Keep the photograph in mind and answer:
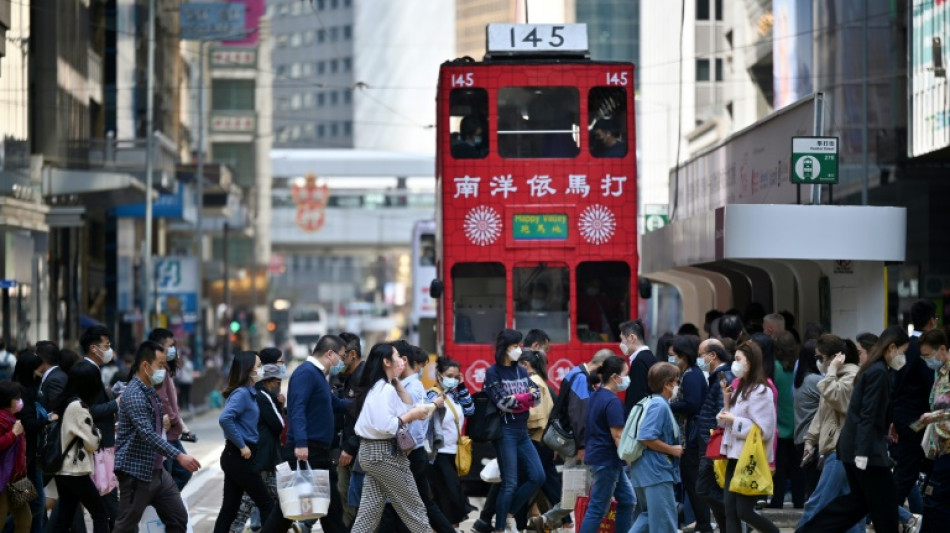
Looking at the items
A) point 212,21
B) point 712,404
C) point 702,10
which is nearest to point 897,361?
point 712,404

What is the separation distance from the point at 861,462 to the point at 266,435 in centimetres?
440

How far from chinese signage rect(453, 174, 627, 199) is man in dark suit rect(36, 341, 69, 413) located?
5.97 meters

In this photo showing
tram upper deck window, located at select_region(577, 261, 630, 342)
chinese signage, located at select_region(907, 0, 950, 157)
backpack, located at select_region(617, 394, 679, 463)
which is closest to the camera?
backpack, located at select_region(617, 394, 679, 463)

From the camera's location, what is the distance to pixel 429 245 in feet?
128

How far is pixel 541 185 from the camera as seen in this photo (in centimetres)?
1911

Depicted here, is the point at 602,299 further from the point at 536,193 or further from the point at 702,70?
the point at 702,70

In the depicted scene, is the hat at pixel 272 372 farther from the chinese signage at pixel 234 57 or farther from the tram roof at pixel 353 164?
the tram roof at pixel 353 164

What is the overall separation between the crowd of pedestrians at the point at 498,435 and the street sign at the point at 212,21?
30.3 m

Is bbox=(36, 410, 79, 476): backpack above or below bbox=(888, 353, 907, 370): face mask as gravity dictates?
below

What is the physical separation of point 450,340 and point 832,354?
692 cm

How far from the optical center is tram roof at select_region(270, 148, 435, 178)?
10819 cm

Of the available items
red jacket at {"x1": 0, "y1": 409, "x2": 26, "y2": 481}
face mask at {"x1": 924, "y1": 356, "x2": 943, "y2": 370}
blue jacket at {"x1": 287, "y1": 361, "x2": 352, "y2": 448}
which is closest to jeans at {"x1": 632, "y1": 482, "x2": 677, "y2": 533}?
face mask at {"x1": 924, "y1": 356, "x2": 943, "y2": 370}

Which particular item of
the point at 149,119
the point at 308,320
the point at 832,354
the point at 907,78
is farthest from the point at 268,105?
the point at 832,354

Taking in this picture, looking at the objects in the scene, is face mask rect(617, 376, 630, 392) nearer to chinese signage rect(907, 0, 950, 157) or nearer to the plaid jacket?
the plaid jacket
